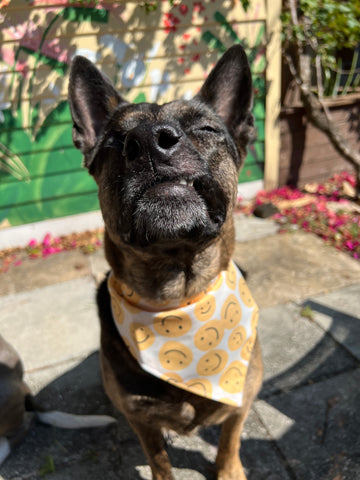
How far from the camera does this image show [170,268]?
6.18 ft

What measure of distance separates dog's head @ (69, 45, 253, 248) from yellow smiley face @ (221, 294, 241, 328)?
522 mm

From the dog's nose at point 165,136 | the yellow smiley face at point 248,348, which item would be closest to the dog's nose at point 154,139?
the dog's nose at point 165,136

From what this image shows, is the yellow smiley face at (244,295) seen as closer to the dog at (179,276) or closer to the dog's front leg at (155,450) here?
the dog at (179,276)

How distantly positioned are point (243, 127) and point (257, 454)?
2020 mm

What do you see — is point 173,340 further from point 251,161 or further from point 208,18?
point 208,18

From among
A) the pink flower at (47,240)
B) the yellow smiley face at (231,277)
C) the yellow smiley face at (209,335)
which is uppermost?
the yellow smiley face at (231,277)

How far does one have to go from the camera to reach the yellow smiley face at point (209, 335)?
1.99m

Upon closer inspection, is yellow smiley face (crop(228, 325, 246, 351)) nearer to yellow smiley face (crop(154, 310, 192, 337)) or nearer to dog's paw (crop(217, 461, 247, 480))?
yellow smiley face (crop(154, 310, 192, 337))

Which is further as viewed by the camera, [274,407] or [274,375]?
[274,375]

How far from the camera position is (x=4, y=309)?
3814 mm

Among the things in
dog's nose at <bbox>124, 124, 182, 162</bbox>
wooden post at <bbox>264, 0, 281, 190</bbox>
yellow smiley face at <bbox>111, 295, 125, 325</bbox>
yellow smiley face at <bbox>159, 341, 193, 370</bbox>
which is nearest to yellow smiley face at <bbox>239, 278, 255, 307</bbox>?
yellow smiley face at <bbox>159, 341, 193, 370</bbox>

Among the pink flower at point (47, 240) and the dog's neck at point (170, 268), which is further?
the pink flower at point (47, 240)

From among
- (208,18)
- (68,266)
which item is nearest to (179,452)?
(68,266)

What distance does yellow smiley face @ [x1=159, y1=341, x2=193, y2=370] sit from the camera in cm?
196
